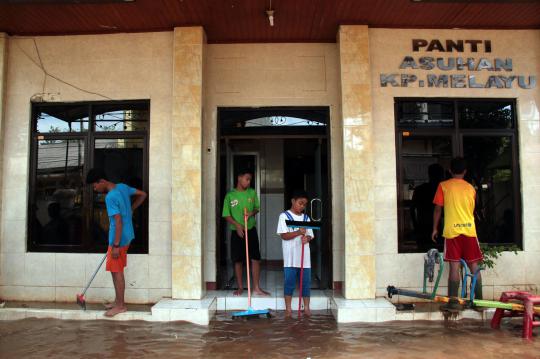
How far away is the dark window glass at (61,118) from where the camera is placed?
5.92 m

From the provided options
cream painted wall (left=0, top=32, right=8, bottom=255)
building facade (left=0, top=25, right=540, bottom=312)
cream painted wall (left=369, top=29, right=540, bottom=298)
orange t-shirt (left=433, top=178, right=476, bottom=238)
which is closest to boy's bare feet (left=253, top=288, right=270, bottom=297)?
building facade (left=0, top=25, right=540, bottom=312)

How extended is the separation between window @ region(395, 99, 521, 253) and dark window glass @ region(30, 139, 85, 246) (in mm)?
4479

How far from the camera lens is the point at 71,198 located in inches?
231

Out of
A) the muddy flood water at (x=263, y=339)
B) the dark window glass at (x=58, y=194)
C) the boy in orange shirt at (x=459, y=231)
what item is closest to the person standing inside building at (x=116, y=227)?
the muddy flood water at (x=263, y=339)

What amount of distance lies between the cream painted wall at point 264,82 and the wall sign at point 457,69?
840mm

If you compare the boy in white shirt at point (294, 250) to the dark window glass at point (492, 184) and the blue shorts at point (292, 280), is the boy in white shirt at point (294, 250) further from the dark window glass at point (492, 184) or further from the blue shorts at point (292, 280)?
the dark window glass at point (492, 184)

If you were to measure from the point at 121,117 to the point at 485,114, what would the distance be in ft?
16.7

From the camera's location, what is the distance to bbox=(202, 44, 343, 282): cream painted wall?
588 cm

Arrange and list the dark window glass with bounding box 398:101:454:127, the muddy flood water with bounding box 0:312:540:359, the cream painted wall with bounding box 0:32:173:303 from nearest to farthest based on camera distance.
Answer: the muddy flood water with bounding box 0:312:540:359
the cream painted wall with bounding box 0:32:173:303
the dark window glass with bounding box 398:101:454:127

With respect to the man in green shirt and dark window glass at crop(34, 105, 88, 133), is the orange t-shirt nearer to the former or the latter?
the man in green shirt

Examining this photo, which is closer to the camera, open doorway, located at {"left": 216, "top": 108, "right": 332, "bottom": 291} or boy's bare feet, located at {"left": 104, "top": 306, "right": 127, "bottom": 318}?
boy's bare feet, located at {"left": 104, "top": 306, "right": 127, "bottom": 318}

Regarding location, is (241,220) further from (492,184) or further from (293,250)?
(492,184)

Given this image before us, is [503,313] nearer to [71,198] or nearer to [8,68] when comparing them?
[71,198]

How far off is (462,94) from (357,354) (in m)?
3.84
